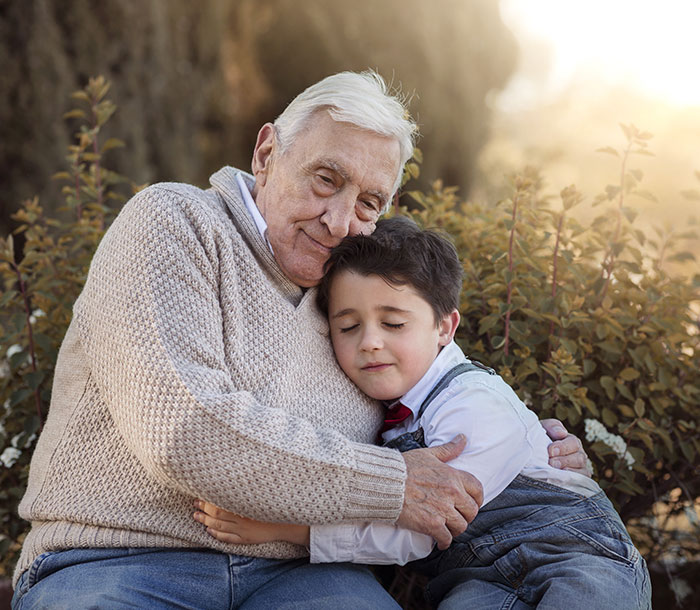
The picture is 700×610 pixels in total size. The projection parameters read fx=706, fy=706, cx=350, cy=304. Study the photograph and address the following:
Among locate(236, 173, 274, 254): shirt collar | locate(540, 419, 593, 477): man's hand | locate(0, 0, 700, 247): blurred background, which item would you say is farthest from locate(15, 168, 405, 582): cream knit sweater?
locate(0, 0, 700, 247): blurred background

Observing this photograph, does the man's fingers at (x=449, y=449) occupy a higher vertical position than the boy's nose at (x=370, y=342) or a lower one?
lower

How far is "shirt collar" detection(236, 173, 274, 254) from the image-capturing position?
79.1 inches

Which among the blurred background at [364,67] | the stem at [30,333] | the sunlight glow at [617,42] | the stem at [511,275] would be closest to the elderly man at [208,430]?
the stem at [511,275]

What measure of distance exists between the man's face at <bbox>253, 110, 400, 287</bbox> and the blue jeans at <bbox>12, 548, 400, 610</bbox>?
79 centimetres

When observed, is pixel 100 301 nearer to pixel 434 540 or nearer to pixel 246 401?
pixel 246 401

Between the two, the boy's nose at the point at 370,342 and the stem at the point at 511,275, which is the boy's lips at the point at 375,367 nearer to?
the boy's nose at the point at 370,342

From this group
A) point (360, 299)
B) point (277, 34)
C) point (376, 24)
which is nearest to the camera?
point (360, 299)

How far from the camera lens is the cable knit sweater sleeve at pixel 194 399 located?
1.58 meters

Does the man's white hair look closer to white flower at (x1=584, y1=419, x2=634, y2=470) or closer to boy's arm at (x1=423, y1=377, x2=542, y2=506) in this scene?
boy's arm at (x1=423, y1=377, x2=542, y2=506)

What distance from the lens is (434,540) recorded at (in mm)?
1784

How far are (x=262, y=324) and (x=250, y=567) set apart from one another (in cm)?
62

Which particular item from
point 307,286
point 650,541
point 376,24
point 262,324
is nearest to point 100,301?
point 262,324

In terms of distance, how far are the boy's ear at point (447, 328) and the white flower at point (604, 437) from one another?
1.90 feet

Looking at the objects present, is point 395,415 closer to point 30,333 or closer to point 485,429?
point 485,429
